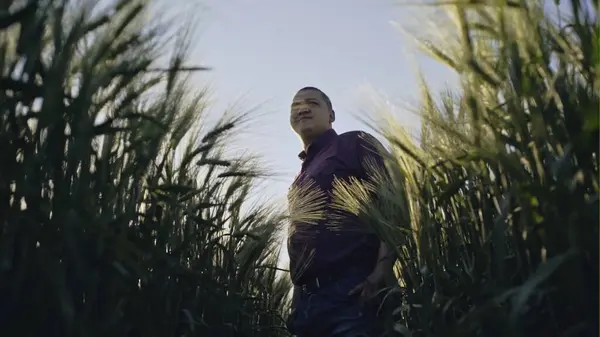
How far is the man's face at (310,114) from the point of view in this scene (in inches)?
113

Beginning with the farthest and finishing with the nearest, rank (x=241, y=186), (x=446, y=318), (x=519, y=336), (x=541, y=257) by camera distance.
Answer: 1. (x=241, y=186)
2. (x=446, y=318)
3. (x=541, y=257)
4. (x=519, y=336)

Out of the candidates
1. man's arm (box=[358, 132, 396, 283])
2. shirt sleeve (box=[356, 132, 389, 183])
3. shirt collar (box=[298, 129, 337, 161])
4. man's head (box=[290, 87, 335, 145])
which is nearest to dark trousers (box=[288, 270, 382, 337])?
man's arm (box=[358, 132, 396, 283])

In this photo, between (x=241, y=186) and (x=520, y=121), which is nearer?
(x=520, y=121)

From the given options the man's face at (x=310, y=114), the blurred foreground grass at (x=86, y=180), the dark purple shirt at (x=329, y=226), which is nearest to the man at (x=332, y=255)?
the dark purple shirt at (x=329, y=226)

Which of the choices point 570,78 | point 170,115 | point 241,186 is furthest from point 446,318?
point 241,186

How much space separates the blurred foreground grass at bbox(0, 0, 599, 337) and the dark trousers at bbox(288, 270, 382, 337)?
1.98 feet

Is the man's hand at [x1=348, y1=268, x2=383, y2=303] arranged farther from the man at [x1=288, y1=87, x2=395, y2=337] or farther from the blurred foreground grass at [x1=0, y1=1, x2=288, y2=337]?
the blurred foreground grass at [x1=0, y1=1, x2=288, y2=337]

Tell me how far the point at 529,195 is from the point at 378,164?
3.86 ft

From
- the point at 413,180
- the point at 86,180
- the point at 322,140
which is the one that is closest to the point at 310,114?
the point at 322,140

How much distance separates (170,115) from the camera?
1.65m

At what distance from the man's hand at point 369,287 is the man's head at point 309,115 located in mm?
709

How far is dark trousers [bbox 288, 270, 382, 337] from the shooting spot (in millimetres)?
2354

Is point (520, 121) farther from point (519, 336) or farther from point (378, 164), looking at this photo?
point (378, 164)

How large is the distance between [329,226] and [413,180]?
2.48 ft
